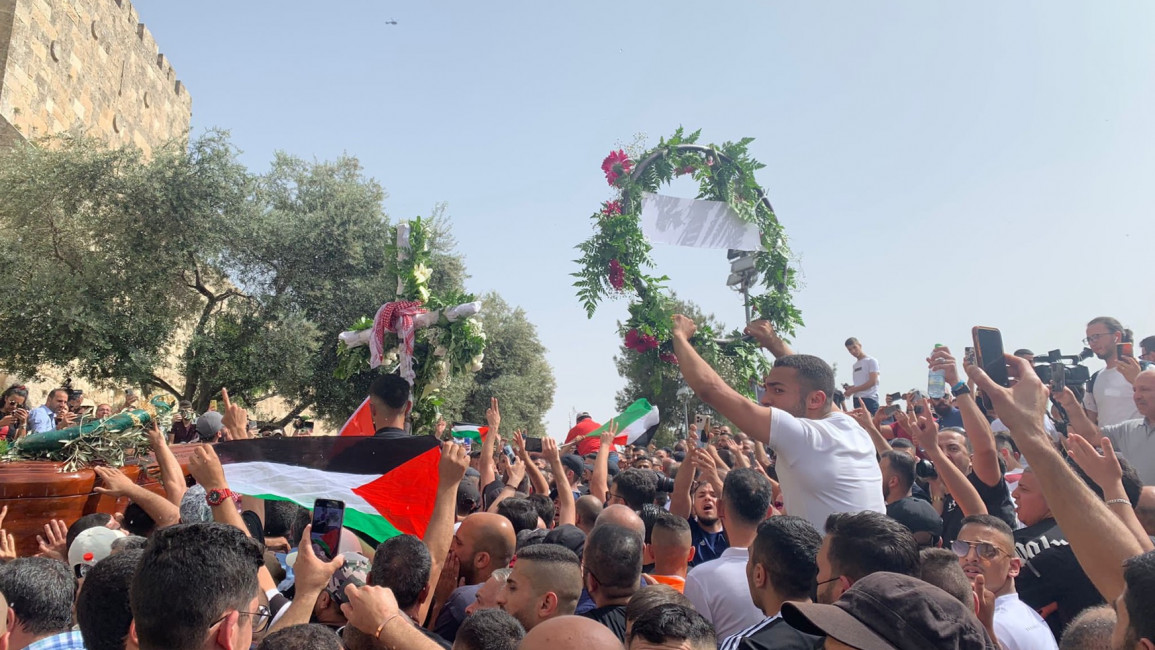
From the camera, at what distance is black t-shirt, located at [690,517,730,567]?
5.01 m

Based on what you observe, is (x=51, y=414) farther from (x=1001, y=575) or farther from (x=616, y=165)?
(x=1001, y=575)

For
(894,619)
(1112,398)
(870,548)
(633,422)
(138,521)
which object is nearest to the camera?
(894,619)

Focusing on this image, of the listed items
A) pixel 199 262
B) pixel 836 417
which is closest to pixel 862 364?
pixel 836 417

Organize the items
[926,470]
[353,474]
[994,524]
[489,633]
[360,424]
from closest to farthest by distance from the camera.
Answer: [489,633] < [994,524] < [353,474] < [926,470] < [360,424]

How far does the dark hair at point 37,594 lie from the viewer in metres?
3.12

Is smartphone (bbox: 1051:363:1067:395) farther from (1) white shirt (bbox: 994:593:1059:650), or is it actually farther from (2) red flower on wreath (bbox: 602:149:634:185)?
(2) red flower on wreath (bbox: 602:149:634:185)

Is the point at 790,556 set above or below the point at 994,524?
below

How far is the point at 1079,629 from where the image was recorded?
2.47 meters

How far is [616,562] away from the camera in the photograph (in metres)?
3.38

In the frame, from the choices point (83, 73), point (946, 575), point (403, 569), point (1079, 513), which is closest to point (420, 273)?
point (403, 569)

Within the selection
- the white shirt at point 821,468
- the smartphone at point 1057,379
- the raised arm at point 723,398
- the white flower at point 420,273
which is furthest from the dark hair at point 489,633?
the white flower at point 420,273

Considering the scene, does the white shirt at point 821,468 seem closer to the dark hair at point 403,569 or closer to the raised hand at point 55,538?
the dark hair at point 403,569

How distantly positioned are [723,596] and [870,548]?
0.88 meters

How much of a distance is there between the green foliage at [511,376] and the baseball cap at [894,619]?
76.6 ft
